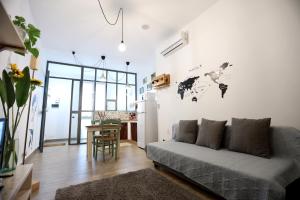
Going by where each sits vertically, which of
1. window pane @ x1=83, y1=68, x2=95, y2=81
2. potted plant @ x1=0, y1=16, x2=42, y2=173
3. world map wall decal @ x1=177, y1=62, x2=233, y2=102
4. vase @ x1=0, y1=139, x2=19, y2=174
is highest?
window pane @ x1=83, y1=68, x2=95, y2=81

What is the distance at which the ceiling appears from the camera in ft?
9.08

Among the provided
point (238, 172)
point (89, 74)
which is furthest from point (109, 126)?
point (89, 74)

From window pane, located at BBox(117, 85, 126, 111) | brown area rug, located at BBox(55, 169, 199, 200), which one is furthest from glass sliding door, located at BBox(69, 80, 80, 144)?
brown area rug, located at BBox(55, 169, 199, 200)

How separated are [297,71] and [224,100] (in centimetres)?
101

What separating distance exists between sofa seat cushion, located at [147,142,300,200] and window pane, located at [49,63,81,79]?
5305 millimetres

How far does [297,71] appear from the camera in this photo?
1817 millimetres

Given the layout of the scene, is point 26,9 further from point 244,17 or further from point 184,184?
point 184,184

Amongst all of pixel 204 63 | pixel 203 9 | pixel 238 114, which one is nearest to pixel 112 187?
pixel 238 114

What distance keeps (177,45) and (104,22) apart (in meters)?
1.78

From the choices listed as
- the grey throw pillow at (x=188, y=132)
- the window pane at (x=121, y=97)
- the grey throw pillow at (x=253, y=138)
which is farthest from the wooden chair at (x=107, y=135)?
the window pane at (x=121, y=97)

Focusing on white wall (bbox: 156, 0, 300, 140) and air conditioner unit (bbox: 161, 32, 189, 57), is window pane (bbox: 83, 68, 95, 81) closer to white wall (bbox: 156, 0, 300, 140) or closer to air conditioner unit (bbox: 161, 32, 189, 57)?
air conditioner unit (bbox: 161, 32, 189, 57)

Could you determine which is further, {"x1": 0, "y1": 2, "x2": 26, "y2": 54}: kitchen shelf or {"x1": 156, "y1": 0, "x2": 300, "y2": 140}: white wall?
{"x1": 156, "y1": 0, "x2": 300, "y2": 140}: white wall

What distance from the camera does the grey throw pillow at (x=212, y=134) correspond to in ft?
7.59

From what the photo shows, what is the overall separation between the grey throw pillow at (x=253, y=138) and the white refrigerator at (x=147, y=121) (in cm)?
270
